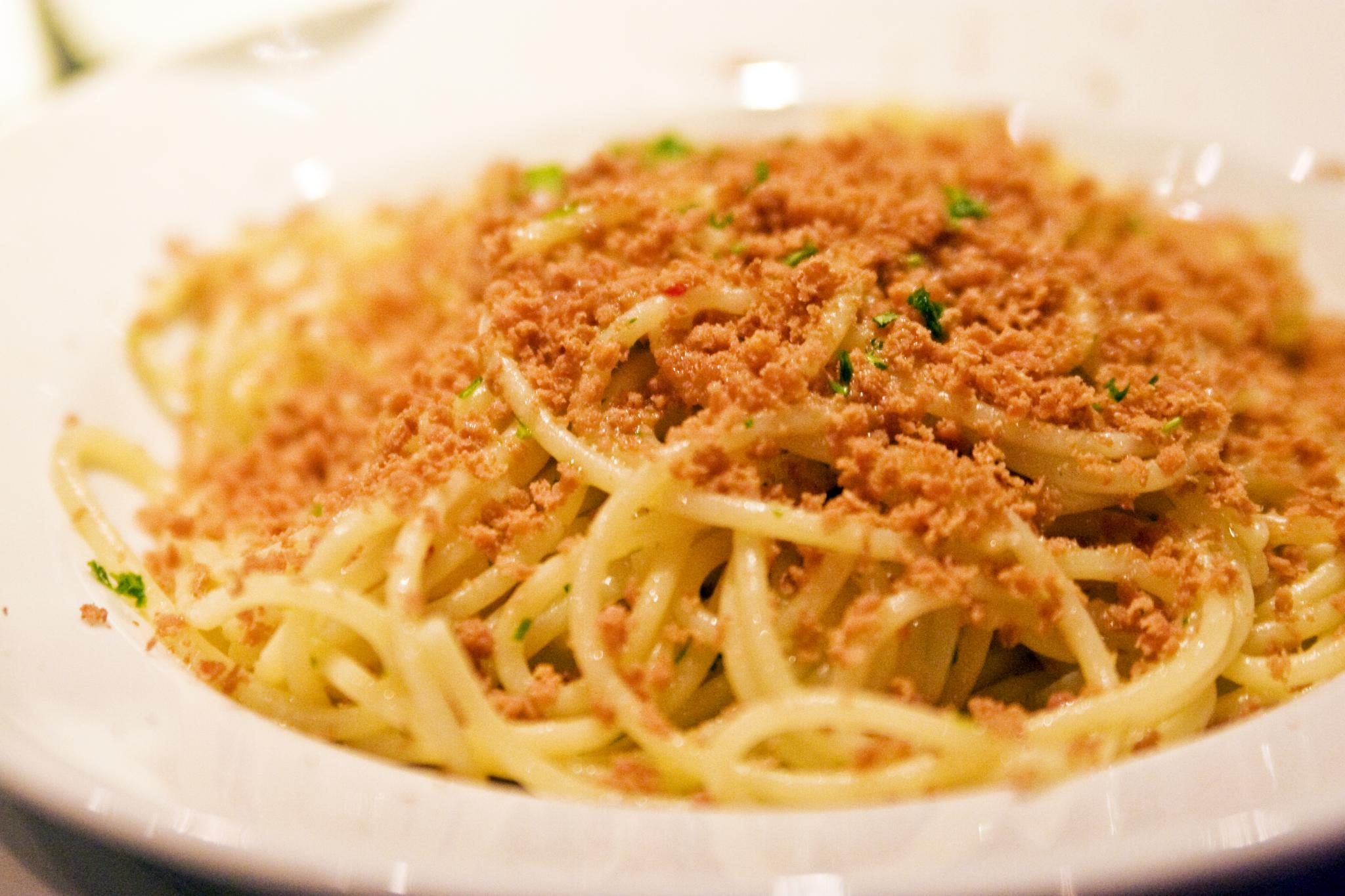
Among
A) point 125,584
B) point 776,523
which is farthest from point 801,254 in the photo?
point 125,584

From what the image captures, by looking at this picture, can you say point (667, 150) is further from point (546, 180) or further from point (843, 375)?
point (843, 375)

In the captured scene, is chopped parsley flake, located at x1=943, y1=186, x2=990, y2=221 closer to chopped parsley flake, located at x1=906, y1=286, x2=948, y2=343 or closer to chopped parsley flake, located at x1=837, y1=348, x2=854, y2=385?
chopped parsley flake, located at x1=906, y1=286, x2=948, y2=343

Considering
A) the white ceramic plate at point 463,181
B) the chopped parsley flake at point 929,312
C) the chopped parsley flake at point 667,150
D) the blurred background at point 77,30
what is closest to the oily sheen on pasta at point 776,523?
the chopped parsley flake at point 929,312

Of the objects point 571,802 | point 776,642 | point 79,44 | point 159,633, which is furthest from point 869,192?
point 79,44

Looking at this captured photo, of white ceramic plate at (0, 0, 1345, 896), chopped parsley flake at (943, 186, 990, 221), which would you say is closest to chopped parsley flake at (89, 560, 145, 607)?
white ceramic plate at (0, 0, 1345, 896)

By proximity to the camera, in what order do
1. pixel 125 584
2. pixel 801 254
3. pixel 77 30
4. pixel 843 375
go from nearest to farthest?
pixel 843 375 < pixel 125 584 < pixel 801 254 < pixel 77 30

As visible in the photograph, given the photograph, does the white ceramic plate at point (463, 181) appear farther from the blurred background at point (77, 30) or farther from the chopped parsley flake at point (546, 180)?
the blurred background at point (77, 30)
